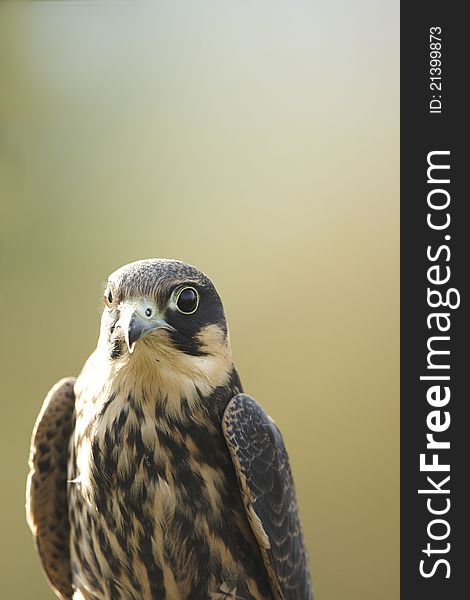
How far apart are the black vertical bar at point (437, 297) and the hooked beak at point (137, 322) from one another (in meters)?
0.73

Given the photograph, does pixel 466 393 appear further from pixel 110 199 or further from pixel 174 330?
pixel 110 199

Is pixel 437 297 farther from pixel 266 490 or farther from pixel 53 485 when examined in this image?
pixel 53 485

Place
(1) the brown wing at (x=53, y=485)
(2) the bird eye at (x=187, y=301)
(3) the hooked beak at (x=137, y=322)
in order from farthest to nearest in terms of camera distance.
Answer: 1. (1) the brown wing at (x=53, y=485)
2. (2) the bird eye at (x=187, y=301)
3. (3) the hooked beak at (x=137, y=322)

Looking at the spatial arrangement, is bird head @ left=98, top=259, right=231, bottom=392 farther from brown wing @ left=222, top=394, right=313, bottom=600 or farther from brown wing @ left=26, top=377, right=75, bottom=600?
brown wing @ left=26, top=377, right=75, bottom=600

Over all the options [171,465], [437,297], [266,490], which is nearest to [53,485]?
[171,465]

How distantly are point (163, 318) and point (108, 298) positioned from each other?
0.41 ft

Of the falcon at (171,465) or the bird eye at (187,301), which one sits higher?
the bird eye at (187,301)

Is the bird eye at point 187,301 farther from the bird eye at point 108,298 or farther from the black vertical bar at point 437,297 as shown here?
the black vertical bar at point 437,297

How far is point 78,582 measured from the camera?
158cm

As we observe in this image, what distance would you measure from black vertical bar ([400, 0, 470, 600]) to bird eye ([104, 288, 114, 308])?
794 mm

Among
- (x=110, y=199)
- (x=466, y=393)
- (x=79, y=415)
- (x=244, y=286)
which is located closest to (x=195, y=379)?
(x=79, y=415)

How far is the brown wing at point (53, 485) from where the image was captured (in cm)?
169

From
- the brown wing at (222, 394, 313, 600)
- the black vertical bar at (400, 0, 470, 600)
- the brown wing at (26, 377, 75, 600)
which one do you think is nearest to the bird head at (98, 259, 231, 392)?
the brown wing at (222, 394, 313, 600)

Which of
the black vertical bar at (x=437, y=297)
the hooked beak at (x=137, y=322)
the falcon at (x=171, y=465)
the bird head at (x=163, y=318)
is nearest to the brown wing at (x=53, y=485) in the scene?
the falcon at (x=171, y=465)
